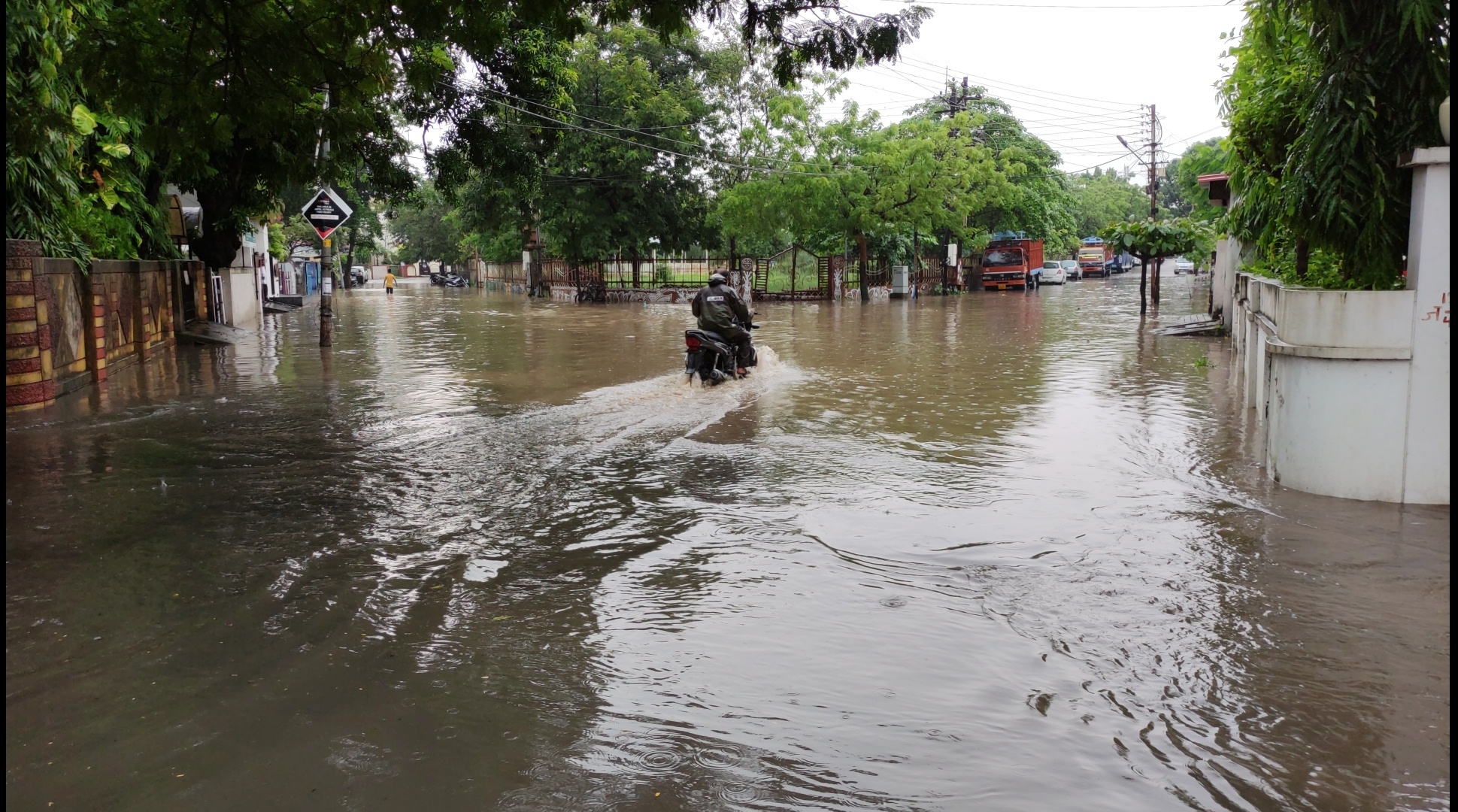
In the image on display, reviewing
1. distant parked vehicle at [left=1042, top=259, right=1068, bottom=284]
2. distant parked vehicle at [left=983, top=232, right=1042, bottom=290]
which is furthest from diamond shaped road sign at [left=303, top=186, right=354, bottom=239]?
distant parked vehicle at [left=1042, top=259, right=1068, bottom=284]

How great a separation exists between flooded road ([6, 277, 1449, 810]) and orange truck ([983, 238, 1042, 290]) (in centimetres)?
4142

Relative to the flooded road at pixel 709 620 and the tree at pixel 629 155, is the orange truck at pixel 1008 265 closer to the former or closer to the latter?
the tree at pixel 629 155

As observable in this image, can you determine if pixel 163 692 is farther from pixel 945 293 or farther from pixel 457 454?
pixel 945 293

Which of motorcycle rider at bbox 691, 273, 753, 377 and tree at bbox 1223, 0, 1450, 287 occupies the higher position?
tree at bbox 1223, 0, 1450, 287

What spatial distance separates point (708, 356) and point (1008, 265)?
40.3m

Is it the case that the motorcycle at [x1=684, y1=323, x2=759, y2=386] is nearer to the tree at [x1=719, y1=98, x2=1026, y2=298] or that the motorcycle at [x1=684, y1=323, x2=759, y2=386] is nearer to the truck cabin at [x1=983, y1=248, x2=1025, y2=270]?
the tree at [x1=719, y1=98, x2=1026, y2=298]

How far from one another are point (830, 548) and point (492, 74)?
14.5 m

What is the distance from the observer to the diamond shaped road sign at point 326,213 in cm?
1908

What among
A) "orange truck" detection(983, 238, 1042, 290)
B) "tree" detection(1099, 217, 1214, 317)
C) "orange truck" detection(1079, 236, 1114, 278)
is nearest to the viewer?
"tree" detection(1099, 217, 1214, 317)

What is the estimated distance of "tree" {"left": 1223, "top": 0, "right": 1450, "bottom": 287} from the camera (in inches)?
294

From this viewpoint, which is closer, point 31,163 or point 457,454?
point 457,454

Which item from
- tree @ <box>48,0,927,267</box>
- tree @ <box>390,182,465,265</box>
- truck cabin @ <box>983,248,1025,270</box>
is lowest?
truck cabin @ <box>983,248,1025,270</box>

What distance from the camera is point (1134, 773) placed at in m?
3.77

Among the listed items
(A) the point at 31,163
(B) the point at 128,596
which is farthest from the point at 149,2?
(B) the point at 128,596
